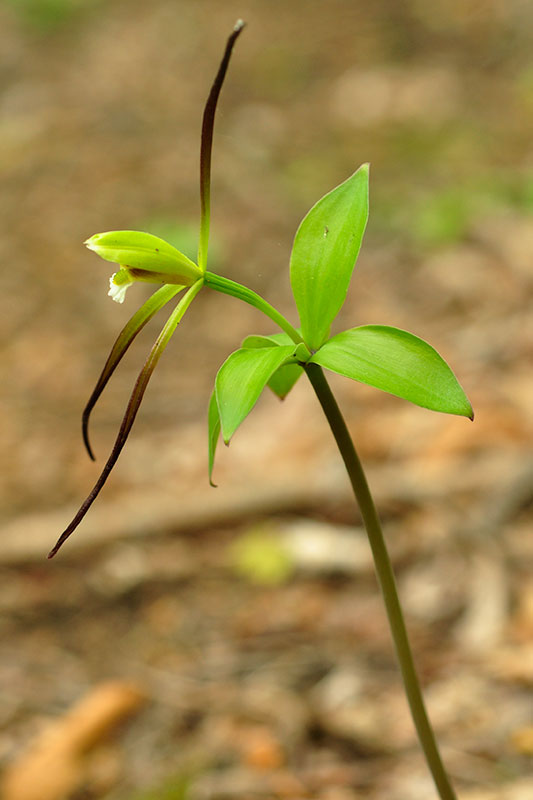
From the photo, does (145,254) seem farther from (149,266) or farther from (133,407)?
(133,407)

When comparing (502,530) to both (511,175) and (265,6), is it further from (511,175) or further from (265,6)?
(265,6)

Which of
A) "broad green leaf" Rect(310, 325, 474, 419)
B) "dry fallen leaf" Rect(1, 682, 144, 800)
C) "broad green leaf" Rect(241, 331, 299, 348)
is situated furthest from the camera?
"dry fallen leaf" Rect(1, 682, 144, 800)

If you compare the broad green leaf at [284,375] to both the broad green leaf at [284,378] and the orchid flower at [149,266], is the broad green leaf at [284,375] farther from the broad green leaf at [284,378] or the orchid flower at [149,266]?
the orchid flower at [149,266]

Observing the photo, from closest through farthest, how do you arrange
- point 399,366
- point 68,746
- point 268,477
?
point 399,366, point 68,746, point 268,477

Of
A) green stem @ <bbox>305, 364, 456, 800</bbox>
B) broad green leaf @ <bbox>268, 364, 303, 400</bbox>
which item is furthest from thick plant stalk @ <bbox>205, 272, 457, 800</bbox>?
broad green leaf @ <bbox>268, 364, 303, 400</bbox>

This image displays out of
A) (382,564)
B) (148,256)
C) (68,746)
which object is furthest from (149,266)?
(68,746)

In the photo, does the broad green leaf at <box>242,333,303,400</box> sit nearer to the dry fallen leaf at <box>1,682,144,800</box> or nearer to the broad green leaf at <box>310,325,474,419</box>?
the broad green leaf at <box>310,325,474,419</box>
